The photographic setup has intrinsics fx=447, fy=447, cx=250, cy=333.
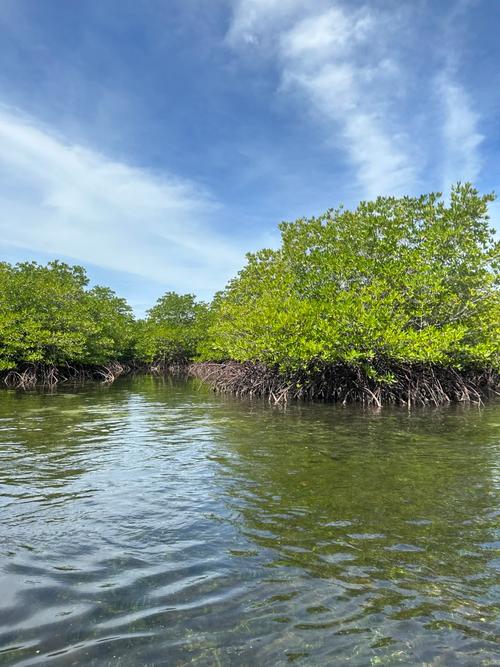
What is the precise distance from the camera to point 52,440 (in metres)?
8.09

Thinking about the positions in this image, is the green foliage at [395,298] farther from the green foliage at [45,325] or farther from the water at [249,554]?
the green foliage at [45,325]

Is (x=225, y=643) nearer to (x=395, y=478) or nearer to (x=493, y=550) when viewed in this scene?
(x=493, y=550)

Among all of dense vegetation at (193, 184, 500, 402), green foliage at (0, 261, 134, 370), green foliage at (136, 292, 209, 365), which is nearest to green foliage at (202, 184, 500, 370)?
dense vegetation at (193, 184, 500, 402)

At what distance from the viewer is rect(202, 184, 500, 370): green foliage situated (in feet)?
41.1

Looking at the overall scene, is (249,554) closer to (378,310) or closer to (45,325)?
(378,310)

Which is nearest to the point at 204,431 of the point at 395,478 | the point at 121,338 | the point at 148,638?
the point at 395,478

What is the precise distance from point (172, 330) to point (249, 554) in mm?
37907

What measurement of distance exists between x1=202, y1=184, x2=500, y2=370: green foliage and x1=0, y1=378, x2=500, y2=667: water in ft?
16.5

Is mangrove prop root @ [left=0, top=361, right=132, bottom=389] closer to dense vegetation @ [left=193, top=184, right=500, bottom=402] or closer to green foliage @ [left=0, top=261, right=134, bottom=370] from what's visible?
green foliage @ [left=0, top=261, right=134, bottom=370]

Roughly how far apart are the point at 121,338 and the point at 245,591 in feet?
97.7

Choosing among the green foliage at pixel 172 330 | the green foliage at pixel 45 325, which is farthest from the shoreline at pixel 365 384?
the green foliage at pixel 172 330

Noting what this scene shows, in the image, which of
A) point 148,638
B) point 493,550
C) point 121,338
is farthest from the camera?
point 121,338

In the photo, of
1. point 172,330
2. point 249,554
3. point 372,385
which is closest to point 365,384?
point 372,385

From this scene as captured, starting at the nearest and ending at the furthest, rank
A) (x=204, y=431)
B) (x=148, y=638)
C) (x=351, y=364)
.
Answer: (x=148, y=638), (x=204, y=431), (x=351, y=364)
